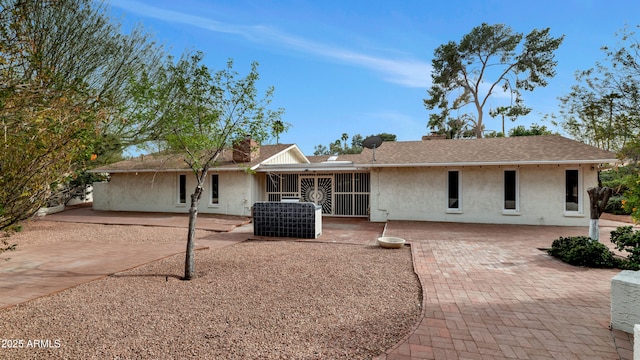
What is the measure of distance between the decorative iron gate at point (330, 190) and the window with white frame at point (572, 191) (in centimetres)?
851

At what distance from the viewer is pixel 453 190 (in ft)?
44.0

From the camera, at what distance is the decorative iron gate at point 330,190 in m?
15.7

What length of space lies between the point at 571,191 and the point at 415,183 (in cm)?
627

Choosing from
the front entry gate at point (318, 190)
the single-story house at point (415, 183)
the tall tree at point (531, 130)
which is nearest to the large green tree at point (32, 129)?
the single-story house at point (415, 183)

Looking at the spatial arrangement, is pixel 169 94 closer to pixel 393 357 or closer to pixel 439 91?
pixel 393 357

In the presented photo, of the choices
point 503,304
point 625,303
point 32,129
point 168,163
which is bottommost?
point 503,304

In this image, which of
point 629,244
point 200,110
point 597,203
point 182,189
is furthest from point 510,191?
point 182,189

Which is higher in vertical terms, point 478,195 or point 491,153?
point 491,153

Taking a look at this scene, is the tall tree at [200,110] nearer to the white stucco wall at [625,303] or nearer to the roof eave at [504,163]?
the white stucco wall at [625,303]

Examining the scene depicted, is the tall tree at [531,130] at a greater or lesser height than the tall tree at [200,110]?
greater

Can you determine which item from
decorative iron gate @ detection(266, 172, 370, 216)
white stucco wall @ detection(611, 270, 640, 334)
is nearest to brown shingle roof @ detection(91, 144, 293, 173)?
decorative iron gate @ detection(266, 172, 370, 216)

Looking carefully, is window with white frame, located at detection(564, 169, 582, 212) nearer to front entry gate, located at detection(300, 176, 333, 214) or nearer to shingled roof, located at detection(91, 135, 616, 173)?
shingled roof, located at detection(91, 135, 616, 173)

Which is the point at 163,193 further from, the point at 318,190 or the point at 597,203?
the point at 597,203

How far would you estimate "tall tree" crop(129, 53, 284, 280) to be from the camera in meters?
5.89
